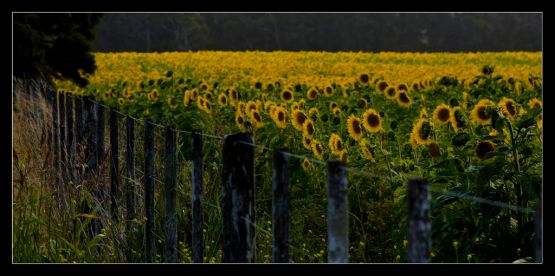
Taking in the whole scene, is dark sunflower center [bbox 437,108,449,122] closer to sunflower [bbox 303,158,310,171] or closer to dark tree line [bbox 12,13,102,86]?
sunflower [bbox 303,158,310,171]

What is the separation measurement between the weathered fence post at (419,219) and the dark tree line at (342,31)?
44280mm

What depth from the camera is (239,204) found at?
354cm

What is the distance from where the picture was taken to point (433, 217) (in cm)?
445

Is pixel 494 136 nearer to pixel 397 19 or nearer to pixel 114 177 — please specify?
pixel 114 177

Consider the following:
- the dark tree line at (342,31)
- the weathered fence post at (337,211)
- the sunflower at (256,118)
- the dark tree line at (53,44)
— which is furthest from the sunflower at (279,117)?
the dark tree line at (342,31)

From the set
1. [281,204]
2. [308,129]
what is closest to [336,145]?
[308,129]

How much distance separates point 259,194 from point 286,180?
302cm

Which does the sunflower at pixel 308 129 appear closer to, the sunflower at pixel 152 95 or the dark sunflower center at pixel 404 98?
the dark sunflower center at pixel 404 98

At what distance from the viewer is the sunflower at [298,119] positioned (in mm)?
6188

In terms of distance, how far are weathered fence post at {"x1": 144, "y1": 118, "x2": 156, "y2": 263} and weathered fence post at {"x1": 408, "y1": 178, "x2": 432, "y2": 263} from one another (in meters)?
2.70

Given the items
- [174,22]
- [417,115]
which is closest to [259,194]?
[417,115]

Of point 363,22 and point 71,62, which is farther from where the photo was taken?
point 363,22

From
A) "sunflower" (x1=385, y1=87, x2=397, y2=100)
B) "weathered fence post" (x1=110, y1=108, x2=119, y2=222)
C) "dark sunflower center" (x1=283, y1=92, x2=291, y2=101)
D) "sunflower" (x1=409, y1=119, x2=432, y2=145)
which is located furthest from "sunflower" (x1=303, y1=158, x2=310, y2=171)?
"dark sunflower center" (x1=283, y1=92, x2=291, y2=101)

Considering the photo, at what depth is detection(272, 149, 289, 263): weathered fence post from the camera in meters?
3.14
